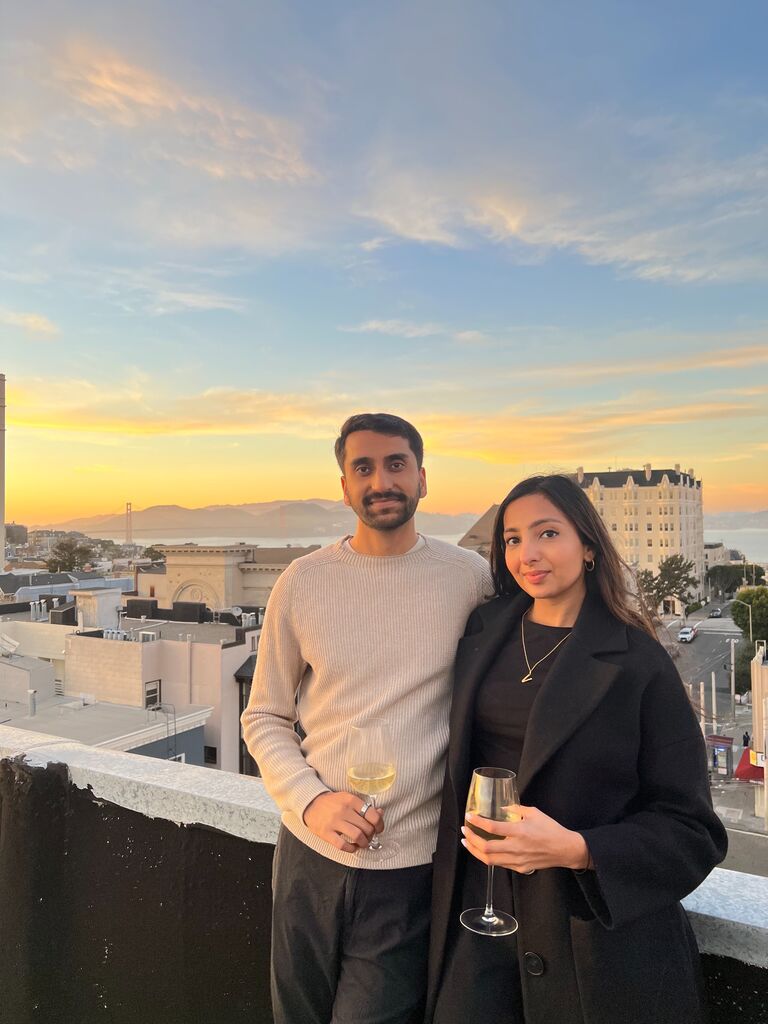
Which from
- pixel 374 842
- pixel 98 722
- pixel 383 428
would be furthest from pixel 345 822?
pixel 98 722

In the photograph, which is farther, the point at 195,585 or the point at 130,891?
the point at 195,585

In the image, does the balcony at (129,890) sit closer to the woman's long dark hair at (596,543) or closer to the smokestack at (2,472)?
the woman's long dark hair at (596,543)

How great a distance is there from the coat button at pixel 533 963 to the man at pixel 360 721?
30 cm

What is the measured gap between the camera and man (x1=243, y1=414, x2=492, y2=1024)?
168 centimetres

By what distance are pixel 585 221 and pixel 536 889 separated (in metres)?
38.0

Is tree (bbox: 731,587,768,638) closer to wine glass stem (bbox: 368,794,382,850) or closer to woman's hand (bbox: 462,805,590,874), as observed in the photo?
wine glass stem (bbox: 368,794,382,850)

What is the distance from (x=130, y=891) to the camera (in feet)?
7.96

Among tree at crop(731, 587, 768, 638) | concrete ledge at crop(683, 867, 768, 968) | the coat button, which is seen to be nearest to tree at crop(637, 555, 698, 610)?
tree at crop(731, 587, 768, 638)

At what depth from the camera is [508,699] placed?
5.26ft

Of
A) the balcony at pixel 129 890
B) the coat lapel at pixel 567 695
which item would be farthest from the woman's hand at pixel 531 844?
the balcony at pixel 129 890

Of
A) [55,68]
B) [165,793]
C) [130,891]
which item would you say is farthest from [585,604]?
[55,68]

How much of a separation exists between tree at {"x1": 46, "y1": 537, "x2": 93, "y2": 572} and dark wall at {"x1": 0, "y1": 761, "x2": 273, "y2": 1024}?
80384mm

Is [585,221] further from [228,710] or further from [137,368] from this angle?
[228,710]

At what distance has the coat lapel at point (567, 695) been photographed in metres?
1.46
